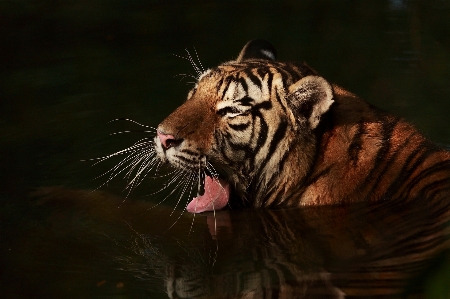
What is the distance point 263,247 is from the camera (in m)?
4.00

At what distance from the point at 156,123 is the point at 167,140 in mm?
2248

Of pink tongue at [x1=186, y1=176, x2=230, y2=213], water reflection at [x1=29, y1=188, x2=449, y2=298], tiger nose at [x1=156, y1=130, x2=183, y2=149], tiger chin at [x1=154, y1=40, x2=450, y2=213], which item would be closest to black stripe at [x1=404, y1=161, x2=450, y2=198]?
tiger chin at [x1=154, y1=40, x2=450, y2=213]

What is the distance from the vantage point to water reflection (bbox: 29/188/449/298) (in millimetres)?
3439

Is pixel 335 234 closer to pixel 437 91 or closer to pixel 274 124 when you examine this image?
pixel 274 124

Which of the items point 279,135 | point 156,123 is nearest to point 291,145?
point 279,135

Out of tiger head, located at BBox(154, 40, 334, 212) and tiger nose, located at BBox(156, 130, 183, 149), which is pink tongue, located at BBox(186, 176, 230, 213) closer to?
tiger head, located at BBox(154, 40, 334, 212)

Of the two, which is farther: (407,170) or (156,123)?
(156,123)

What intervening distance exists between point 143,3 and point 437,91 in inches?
168

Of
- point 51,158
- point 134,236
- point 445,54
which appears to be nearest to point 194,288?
point 134,236

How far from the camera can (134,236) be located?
4203 mm

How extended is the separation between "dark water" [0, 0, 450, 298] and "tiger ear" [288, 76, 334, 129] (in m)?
0.61

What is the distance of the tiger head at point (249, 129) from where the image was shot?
389 cm

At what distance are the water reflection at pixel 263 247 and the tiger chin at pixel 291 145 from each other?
0.14 meters

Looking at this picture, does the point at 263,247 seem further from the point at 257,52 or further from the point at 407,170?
the point at 257,52
